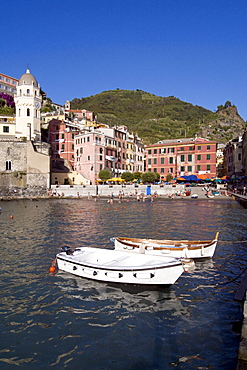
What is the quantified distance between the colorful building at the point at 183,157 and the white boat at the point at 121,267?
210 ft

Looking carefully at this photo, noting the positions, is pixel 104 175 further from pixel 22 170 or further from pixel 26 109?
pixel 26 109

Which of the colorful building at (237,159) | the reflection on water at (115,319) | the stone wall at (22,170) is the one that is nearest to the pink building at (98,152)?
the stone wall at (22,170)

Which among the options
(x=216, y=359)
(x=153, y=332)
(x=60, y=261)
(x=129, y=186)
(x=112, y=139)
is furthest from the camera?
(x=112, y=139)

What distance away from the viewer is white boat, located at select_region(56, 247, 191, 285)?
38.2 feet

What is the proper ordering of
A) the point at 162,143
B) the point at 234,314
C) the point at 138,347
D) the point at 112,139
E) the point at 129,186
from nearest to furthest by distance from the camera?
the point at 138,347, the point at 234,314, the point at 129,186, the point at 112,139, the point at 162,143

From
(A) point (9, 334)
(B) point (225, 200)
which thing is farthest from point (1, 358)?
(B) point (225, 200)

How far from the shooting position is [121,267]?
1212cm

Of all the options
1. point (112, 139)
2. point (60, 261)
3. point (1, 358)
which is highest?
point (112, 139)

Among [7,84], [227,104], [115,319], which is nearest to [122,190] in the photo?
[115,319]

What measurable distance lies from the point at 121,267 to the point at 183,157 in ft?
Result: 221

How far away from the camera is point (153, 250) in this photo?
50.8ft

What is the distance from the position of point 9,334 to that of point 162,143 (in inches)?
2998

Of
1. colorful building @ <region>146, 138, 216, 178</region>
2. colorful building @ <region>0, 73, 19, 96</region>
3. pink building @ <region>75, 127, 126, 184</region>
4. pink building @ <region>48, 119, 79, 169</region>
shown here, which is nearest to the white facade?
pink building @ <region>48, 119, 79, 169</region>

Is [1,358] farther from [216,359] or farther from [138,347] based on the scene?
[216,359]
